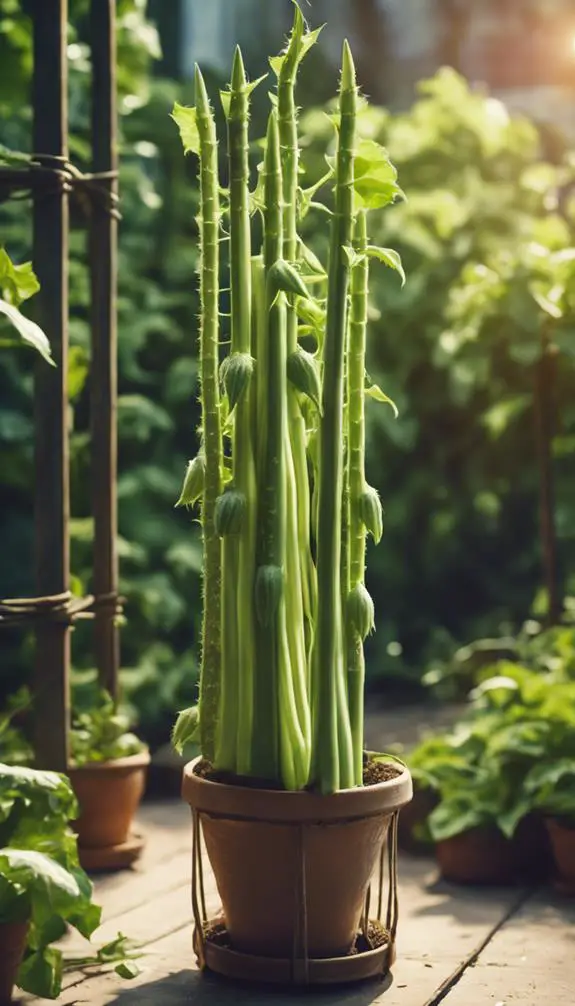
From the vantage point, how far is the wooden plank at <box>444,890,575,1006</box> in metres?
2.69

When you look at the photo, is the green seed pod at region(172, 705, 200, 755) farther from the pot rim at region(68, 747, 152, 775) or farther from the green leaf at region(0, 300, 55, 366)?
the pot rim at region(68, 747, 152, 775)

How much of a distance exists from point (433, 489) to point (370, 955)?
390 centimetres

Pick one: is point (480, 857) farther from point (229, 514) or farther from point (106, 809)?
point (229, 514)

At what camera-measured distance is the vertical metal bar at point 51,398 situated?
3.28m

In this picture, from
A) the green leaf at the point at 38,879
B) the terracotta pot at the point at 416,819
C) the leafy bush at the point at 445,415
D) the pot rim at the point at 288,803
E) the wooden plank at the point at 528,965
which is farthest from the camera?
the leafy bush at the point at 445,415

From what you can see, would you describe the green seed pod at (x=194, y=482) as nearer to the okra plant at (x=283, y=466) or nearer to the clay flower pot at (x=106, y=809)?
the okra plant at (x=283, y=466)

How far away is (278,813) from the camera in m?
2.57

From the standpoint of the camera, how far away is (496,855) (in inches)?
145

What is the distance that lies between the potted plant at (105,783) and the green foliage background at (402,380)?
1.34m

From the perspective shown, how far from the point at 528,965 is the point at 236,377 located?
140 centimetres

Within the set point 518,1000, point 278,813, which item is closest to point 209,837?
point 278,813

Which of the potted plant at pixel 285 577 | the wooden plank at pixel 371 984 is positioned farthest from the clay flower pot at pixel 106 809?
the potted plant at pixel 285 577

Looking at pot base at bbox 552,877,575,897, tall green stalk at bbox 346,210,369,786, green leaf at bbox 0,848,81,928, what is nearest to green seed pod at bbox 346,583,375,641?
tall green stalk at bbox 346,210,369,786

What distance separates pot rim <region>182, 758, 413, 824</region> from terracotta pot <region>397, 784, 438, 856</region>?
1487mm
